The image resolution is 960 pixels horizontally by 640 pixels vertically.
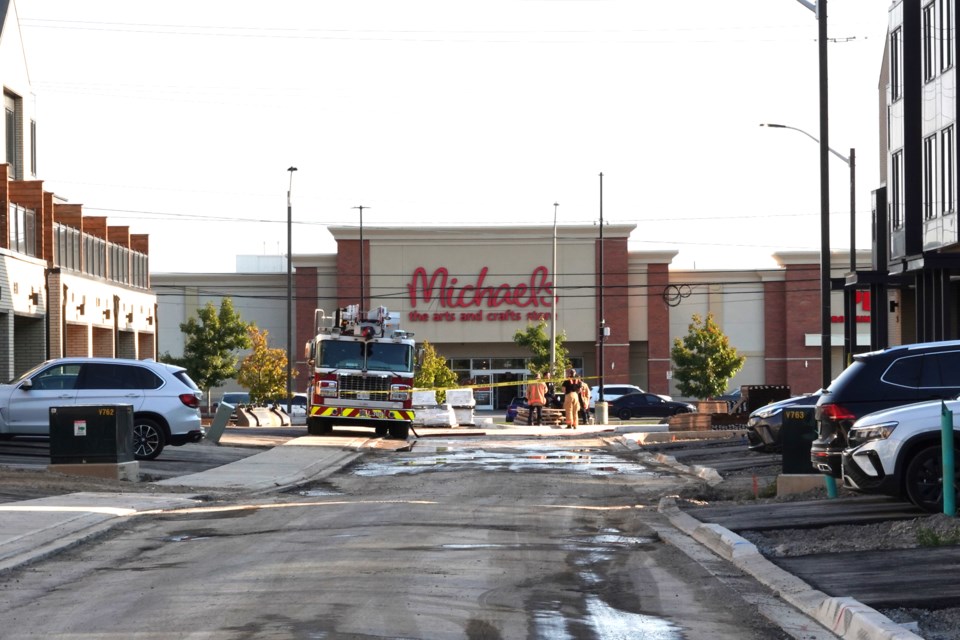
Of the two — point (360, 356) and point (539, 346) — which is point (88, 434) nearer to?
point (360, 356)

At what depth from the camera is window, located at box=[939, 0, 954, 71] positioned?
29.7 meters

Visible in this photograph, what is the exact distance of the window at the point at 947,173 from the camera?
29781mm

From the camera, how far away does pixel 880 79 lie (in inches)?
1902

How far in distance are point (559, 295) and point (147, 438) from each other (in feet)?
189

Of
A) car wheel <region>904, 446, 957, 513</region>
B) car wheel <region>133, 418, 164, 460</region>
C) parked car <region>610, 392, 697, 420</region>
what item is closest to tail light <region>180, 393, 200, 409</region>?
car wheel <region>133, 418, 164, 460</region>

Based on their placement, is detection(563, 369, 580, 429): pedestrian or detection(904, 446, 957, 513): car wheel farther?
detection(563, 369, 580, 429): pedestrian

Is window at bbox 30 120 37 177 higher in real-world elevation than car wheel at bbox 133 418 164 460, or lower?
higher

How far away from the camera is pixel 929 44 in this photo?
31859 mm

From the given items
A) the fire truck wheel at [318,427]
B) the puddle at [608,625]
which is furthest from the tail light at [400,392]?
the puddle at [608,625]

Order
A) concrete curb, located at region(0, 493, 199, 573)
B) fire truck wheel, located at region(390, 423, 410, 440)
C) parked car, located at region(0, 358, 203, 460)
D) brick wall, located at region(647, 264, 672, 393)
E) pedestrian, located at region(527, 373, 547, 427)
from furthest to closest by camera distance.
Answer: brick wall, located at region(647, 264, 672, 393) < pedestrian, located at region(527, 373, 547, 427) < fire truck wheel, located at region(390, 423, 410, 440) < parked car, located at region(0, 358, 203, 460) < concrete curb, located at region(0, 493, 199, 573)

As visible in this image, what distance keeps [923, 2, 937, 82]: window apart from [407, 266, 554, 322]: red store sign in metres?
49.4

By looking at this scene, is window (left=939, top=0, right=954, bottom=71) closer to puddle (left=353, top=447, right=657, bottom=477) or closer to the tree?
puddle (left=353, top=447, right=657, bottom=477)

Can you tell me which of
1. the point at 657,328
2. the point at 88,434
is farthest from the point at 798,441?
the point at 657,328

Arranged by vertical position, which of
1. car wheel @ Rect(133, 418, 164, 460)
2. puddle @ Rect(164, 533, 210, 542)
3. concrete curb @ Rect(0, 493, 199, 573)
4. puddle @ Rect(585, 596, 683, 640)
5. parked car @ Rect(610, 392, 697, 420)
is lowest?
parked car @ Rect(610, 392, 697, 420)
